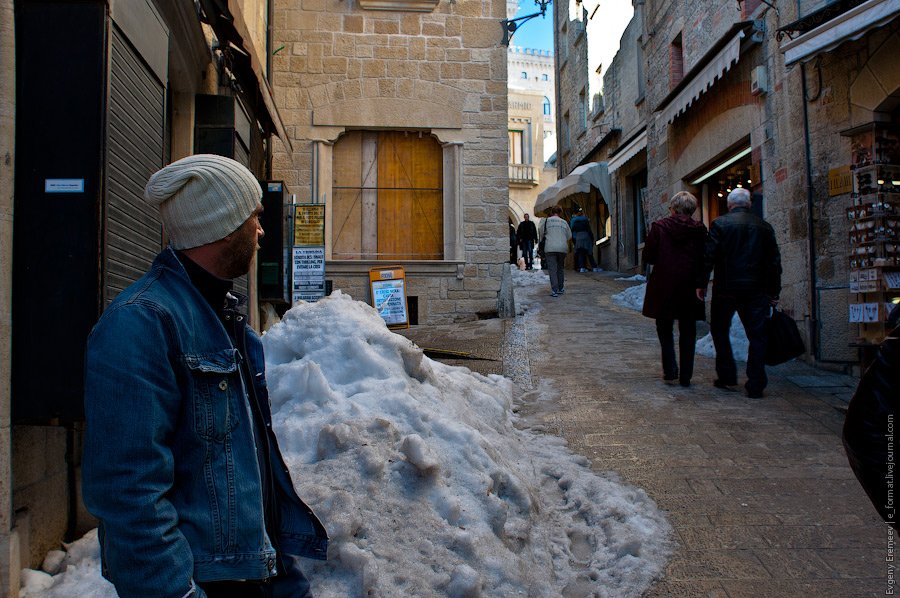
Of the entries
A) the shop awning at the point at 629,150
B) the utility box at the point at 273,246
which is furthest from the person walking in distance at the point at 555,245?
the utility box at the point at 273,246

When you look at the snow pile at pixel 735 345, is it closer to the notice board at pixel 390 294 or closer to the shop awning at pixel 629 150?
the notice board at pixel 390 294

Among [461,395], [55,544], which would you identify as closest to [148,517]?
[55,544]

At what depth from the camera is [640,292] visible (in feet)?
39.0

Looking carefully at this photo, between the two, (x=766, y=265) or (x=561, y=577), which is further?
(x=766, y=265)

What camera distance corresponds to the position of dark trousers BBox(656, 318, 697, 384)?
605 cm

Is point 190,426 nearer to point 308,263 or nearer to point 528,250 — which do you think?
point 308,263

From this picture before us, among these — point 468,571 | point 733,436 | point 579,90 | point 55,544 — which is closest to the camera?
point 468,571

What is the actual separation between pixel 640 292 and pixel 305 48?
6816 mm

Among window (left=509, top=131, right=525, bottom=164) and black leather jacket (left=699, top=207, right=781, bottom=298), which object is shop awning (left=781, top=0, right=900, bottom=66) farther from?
window (left=509, top=131, right=525, bottom=164)

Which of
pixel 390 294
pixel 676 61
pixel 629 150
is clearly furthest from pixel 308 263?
pixel 629 150

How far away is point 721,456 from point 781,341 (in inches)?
A: 72.0

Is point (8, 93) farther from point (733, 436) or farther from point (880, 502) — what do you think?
point (733, 436)

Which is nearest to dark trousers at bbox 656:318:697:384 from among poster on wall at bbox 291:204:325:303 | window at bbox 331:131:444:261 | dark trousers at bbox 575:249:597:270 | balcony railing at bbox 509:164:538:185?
poster on wall at bbox 291:204:325:303

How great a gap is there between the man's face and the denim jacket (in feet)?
0.40
